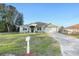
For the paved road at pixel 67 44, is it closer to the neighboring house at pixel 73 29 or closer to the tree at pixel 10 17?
the neighboring house at pixel 73 29

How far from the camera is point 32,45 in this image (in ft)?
11.0

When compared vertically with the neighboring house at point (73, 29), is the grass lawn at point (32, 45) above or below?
below

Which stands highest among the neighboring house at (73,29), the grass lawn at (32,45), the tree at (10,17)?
the tree at (10,17)

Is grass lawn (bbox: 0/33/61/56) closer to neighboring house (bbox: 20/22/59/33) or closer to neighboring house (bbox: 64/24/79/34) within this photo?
neighboring house (bbox: 20/22/59/33)

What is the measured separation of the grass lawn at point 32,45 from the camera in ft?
10.9

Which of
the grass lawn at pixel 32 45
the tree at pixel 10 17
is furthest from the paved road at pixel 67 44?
the tree at pixel 10 17

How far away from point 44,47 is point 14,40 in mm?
377

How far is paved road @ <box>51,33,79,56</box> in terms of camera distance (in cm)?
330

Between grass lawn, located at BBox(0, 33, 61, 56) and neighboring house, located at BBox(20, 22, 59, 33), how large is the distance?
0.05 metres

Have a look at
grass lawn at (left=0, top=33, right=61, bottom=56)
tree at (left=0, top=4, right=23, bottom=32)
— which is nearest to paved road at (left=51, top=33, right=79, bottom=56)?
grass lawn at (left=0, top=33, right=61, bottom=56)

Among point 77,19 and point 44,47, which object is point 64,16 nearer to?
point 77,19

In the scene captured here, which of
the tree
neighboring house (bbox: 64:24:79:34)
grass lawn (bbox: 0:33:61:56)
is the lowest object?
grass lawn (bbox: 0:33:61:56)

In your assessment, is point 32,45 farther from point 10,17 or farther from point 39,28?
point 10,17

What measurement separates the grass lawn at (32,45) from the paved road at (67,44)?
5cm
